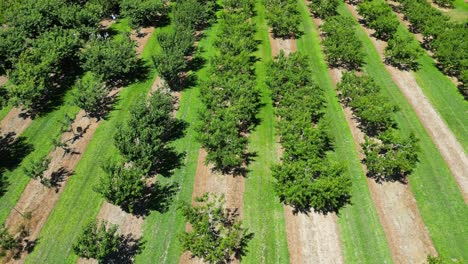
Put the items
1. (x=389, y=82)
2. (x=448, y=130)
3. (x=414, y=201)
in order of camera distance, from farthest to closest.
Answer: (x=389, y=82) → (x=448, y=130) → (x=414, y=201)

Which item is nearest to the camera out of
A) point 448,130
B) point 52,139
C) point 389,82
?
point 52,139

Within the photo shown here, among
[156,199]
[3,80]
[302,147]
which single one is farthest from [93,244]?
[3,80]

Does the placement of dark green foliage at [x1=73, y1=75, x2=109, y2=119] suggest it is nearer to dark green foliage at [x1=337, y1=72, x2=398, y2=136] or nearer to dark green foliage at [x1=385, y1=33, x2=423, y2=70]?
dark green foliage at [x1=337, y1=72, x2=398, y2=136]

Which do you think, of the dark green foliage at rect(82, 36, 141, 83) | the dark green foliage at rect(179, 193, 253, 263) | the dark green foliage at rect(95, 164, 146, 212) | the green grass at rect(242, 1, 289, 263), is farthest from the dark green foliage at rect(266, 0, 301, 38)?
the dark green foliage at rect(95, 164, 146, 212)

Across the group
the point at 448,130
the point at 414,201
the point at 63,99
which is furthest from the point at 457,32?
the point at 63,99

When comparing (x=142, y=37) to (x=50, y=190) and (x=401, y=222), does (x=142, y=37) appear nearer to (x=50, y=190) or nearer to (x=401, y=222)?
(x=50, y=190)

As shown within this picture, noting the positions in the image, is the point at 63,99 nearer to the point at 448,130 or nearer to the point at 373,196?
the point at 373,196

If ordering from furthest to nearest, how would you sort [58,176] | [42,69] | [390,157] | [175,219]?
1. [42,69]
2. [58,176]
3. [390,157]
4. [175,219]

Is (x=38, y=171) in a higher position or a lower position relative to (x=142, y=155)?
lower
